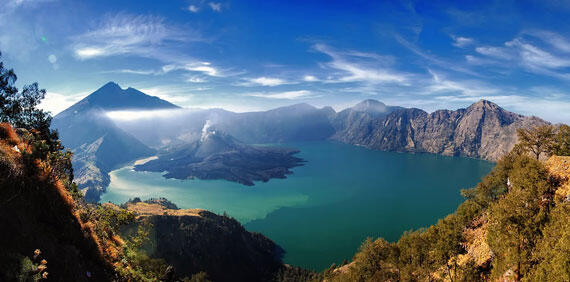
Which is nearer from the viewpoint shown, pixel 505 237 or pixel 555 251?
pixel 555 251

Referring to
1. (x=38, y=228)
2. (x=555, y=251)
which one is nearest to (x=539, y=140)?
(x=555, y=251)

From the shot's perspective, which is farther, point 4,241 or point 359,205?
point 359,205

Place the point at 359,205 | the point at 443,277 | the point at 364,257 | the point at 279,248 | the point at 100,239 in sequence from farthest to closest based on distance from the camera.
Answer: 1. the point at 359,205
2. the point at 279,248
3. the point at 364,257
4. the point at 443,277
5. the point at 100,239

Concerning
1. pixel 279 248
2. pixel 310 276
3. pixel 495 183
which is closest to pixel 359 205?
pixel 279 248

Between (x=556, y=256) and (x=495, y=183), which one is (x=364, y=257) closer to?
(x=495, y=183)

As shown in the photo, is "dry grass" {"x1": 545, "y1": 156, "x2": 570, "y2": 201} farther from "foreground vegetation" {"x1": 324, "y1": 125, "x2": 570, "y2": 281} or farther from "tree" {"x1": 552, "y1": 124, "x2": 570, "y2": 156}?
"tree" {"x1": 552, "y1": 124, "x2": 570, "y2": 156}

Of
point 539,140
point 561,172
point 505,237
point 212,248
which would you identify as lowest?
point 212,248

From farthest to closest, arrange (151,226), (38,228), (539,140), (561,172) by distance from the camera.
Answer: (539,140) → (561,172) → (151,226) → (38,228)

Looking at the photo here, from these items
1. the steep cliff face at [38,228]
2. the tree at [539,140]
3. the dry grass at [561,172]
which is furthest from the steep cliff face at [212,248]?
the dry grass at [561,172]

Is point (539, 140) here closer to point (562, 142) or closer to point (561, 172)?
point (562, 142)
